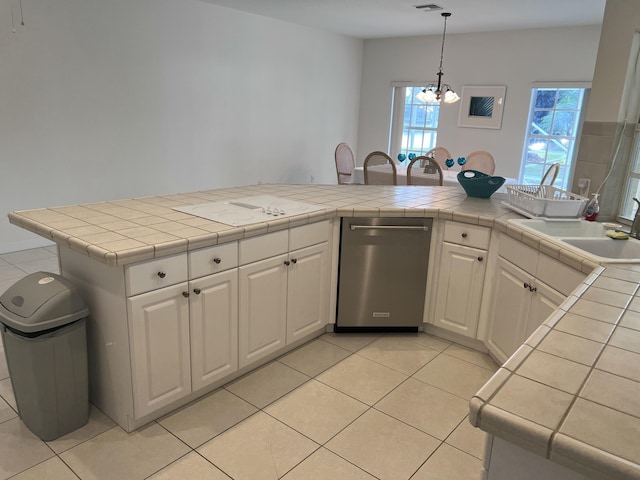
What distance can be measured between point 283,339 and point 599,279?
163 cm

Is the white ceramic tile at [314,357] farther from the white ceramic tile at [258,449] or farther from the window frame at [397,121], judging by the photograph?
the window frame at [397,121]

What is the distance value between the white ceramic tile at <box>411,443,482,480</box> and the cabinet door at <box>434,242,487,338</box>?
3.36 feet

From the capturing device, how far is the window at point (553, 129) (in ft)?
21.2

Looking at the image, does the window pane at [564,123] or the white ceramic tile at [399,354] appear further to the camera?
the window pane at [564,123]

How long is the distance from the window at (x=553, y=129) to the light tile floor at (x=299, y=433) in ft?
16.2

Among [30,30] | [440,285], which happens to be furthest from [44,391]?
[30,30]

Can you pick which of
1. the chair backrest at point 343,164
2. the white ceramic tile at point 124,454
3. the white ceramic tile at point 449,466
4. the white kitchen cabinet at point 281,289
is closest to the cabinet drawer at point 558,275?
the white ceramic tile at point 449,466

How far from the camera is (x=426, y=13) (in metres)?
5.81

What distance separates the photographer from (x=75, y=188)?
4.75 meters

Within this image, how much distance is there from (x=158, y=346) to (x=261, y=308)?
609mm

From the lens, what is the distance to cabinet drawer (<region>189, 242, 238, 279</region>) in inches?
82.4

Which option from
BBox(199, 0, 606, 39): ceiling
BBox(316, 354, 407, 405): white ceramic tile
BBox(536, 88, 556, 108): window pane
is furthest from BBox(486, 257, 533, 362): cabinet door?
BBox(536, 88, 556, 108): window pane

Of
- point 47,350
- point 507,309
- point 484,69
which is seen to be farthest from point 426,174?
point 47,350

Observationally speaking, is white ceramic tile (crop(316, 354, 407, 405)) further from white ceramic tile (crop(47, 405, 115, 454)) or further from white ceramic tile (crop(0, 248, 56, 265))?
white ceramic tile (crop(0, 248, 56, 265))
